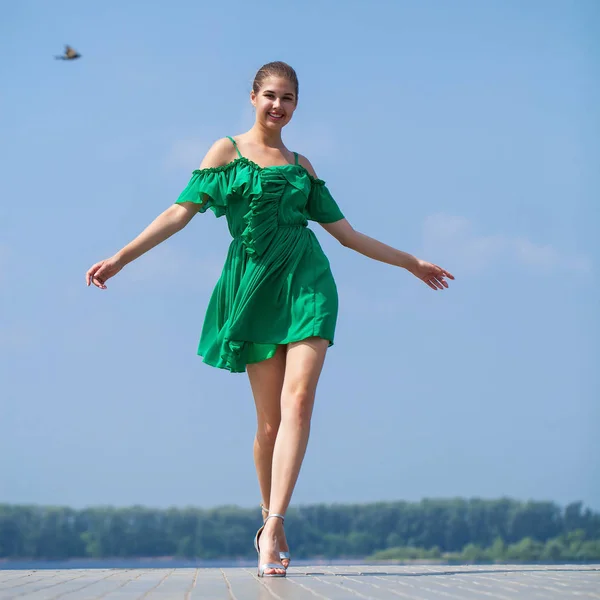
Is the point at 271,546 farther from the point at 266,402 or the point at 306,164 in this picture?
the point at 306,164

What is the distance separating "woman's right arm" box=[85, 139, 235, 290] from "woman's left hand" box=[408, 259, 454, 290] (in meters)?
1.04

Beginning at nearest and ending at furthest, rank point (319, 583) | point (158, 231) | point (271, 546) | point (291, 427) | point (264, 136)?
point (319, 583)
point (271, 546)
point (291, 427)
point (158, 231)
point (264, 136)

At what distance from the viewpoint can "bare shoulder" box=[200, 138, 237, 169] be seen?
4848 millimetres

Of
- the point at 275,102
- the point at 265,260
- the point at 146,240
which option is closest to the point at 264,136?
the point at 275,102

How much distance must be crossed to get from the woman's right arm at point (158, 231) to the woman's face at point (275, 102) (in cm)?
22

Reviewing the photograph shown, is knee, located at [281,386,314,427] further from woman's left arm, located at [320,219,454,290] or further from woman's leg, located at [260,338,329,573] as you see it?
woman's left arm, located at [320,219,454,290]

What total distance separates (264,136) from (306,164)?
0.88 feet

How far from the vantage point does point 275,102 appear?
4785 millimetres

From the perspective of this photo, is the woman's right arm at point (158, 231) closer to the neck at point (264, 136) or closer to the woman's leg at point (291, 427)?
the neck at point (264, 136)

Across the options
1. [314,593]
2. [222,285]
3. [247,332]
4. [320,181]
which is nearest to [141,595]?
[314,593]

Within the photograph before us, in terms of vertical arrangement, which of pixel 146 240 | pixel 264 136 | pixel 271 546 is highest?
pixel 264 136

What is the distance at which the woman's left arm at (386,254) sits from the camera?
5020mm

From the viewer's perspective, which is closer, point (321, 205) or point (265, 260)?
point (265, 260)

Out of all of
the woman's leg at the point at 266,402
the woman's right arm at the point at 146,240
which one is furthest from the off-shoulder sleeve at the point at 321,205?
the woman's leg at the point at 266,402
